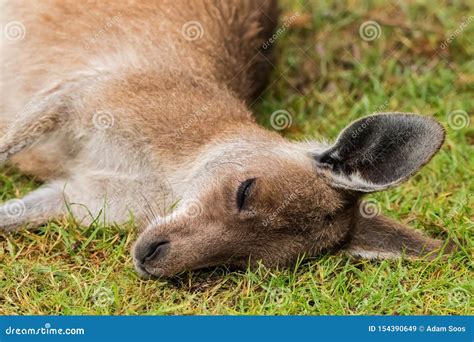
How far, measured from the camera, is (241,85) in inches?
230

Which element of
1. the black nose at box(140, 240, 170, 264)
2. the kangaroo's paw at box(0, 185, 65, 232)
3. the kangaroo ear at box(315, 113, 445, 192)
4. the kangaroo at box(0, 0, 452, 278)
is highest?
the kangaroo ear at box(315, 113, 445, 192)

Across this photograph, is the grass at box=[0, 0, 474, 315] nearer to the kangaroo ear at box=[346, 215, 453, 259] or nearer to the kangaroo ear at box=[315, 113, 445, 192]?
the kangaroo ear at box=[346, 215, 453, 259]

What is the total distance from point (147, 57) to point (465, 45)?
10.4 feet

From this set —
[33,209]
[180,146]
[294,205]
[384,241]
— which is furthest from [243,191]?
[33,209]

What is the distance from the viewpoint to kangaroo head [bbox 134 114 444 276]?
4.30 metres

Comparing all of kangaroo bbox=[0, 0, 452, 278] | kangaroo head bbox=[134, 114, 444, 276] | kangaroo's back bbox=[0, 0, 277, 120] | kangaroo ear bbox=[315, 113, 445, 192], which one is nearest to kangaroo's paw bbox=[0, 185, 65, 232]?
kangaroo bbox=[0, 0, 452, 278]

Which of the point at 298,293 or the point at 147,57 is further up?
the point at 147,57

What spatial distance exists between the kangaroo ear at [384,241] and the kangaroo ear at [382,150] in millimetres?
340

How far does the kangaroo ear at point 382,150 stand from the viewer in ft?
14.1

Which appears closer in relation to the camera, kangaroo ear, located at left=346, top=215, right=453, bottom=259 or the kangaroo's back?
kangaroo ear, located at left=346, top=215, right=453, bottom=259

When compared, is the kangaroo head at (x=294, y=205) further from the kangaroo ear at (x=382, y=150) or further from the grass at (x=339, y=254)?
the grass at (x=339, y=254)
